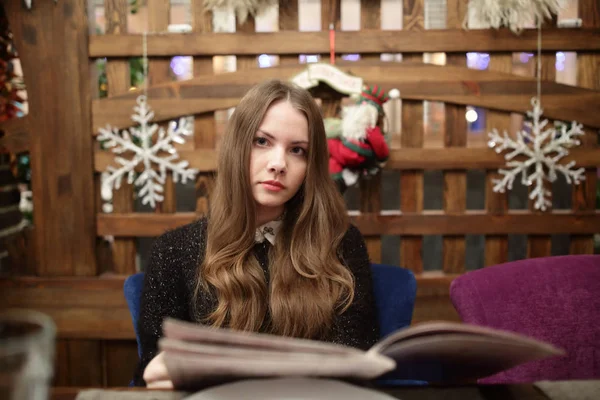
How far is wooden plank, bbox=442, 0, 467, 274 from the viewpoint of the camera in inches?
73.7

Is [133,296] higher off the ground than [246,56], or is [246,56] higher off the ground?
[246,56]

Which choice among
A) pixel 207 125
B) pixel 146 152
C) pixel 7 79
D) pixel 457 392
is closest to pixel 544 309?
pixel 457 392

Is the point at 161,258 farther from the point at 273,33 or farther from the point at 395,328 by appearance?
Answer: the point at 273,33

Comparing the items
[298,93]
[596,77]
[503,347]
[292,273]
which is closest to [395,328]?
[292,273]

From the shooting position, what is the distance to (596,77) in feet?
6.17

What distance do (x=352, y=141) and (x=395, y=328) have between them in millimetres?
655

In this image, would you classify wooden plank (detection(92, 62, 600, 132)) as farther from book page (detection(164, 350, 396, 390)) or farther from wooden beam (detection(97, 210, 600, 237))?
book page (detection(164, 350, 396, 390))

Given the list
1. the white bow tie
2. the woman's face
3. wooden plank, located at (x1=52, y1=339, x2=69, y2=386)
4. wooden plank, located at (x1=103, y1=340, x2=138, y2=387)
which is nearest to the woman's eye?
the woman's face

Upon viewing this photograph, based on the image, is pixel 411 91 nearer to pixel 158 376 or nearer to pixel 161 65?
pixel 161 65

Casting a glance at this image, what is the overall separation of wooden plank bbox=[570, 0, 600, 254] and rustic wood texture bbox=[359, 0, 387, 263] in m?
0.71

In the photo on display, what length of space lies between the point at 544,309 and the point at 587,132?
976 mm

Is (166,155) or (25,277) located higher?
(166,155)

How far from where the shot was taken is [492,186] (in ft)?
6.27

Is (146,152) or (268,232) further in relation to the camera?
(146,152)
